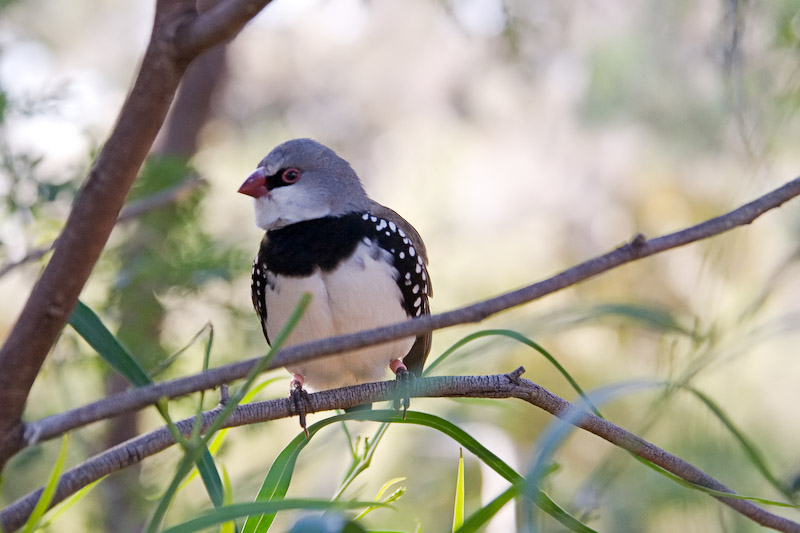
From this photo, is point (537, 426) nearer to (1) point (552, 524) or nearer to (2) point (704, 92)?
(2) point (704, 92)

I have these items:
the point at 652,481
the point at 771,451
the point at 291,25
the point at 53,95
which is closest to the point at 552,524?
the point at 53,95

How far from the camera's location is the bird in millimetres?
1813

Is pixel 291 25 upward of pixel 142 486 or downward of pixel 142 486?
upward

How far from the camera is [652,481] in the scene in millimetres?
3754

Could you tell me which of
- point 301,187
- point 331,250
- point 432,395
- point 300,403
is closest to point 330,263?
point 331,250

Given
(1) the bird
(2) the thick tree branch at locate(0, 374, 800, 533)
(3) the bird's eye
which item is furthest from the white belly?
(2) the thick tree branch at locate(0, 374, 800, 533)

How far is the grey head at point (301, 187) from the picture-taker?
1929 mm

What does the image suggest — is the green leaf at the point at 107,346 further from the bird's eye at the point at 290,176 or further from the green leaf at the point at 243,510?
the bird's eye at the point at 290,176

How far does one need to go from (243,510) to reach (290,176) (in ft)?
4.22

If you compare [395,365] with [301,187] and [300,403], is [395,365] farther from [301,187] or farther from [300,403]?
[300,403]

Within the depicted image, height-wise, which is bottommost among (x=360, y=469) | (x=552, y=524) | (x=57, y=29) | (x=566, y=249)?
(x=360, y=469)

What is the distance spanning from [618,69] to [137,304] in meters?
3.51

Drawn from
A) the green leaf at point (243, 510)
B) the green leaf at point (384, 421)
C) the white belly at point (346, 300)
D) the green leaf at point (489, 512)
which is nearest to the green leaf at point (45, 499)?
the green leaf at point (243, 510)

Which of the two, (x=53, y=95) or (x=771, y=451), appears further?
(x=771, y=451)
